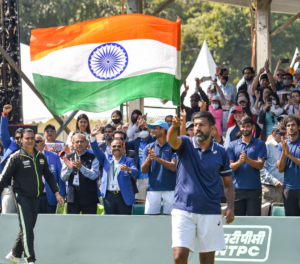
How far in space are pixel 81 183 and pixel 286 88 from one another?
587 centimetres

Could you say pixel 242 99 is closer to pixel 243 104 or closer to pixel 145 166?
pixel 243 104

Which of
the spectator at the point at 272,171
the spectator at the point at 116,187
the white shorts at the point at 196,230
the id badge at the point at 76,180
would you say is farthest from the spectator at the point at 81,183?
the white shorts at the point at 196,230

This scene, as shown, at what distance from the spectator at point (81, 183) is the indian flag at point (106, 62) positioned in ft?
3.70

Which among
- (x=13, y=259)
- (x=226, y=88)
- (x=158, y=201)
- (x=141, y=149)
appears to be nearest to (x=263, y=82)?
(x=226, y=88)

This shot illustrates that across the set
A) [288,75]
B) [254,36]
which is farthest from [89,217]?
[254,36]

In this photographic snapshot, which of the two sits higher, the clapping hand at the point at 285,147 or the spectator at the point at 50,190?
the clapping hand at the point at 285,147

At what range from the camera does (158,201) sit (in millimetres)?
9211

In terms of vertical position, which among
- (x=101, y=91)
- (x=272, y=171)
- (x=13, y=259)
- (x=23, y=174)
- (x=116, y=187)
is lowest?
(x=13, y=259)

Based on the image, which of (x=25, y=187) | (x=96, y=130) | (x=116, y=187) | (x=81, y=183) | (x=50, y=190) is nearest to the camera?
(x=25, y=187)

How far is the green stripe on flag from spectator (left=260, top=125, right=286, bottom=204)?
1888 mm

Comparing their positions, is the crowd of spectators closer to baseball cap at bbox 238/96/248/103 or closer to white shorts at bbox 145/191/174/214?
white shorts at bbox 145/191/174/214

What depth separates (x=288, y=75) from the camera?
43.1ft

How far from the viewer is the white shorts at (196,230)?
6332 millimetres

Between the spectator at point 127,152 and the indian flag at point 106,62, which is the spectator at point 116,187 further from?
the indian flag at point 106,62
